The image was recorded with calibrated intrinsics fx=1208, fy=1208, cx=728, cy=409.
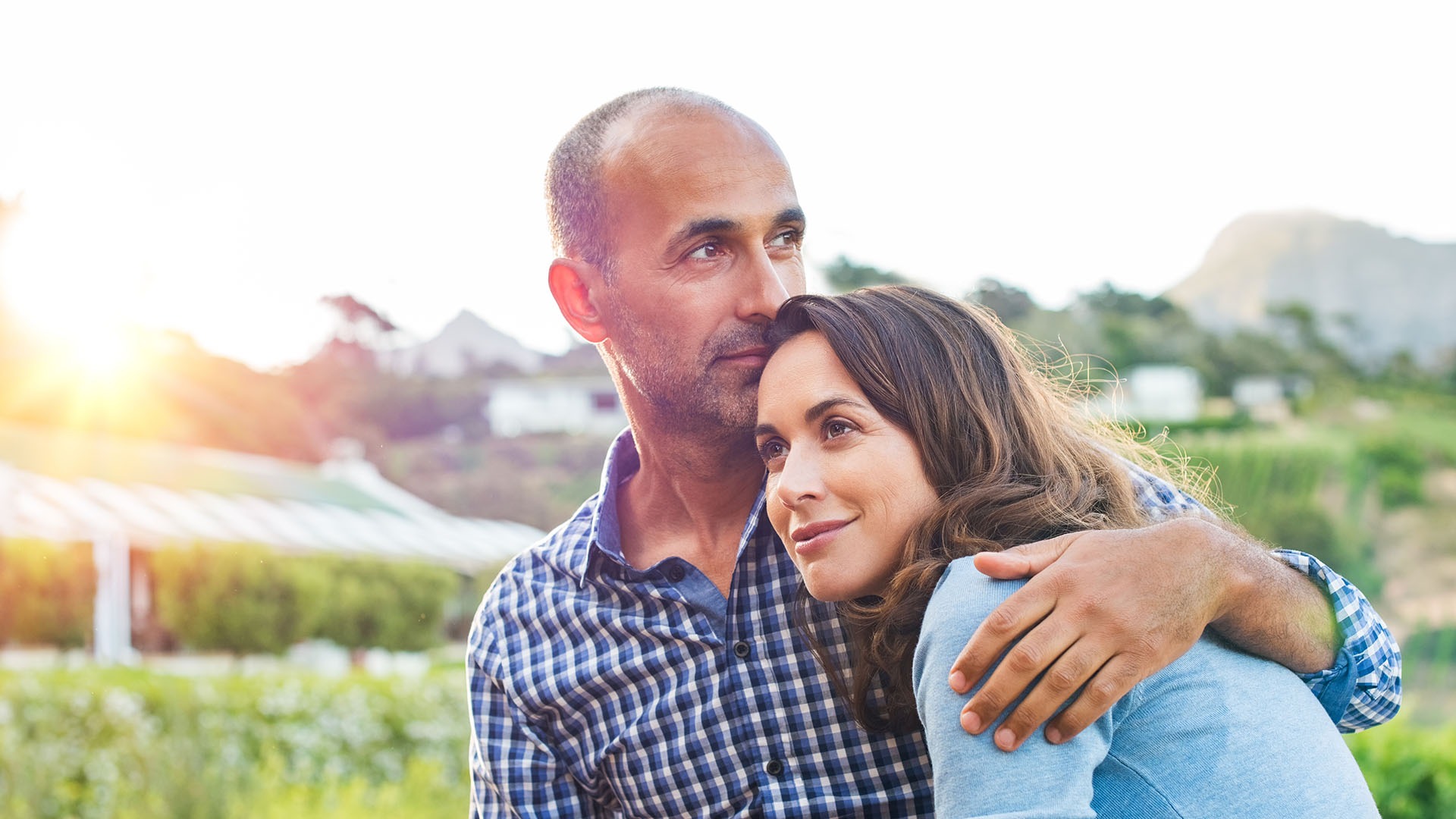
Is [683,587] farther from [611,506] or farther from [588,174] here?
[588,174]

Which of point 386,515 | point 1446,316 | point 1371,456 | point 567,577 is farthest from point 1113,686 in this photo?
point 1446,316

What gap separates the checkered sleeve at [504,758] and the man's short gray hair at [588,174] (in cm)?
74

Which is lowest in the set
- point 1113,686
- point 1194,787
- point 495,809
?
point 495,809

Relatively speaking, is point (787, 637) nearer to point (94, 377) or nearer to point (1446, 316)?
point (94, 377)

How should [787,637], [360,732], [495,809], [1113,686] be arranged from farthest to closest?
[360,732]
[495,809]
[787,637]
[1113,686]

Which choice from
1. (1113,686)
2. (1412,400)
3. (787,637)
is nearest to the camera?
(1113,686)

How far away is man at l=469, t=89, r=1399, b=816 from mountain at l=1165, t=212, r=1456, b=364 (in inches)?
1122

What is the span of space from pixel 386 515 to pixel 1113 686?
22749 millimetres

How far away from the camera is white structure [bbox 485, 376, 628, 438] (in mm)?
23375

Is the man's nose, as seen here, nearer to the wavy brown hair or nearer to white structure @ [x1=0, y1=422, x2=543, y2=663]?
the wavy brown hair

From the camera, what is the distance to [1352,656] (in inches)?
65.1

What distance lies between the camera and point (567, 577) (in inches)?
90.6

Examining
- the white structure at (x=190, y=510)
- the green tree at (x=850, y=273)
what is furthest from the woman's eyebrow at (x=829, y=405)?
the green tree at (x=850, y=273)

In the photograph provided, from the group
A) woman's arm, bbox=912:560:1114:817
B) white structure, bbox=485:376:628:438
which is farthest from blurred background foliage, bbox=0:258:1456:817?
woman's arm, bbox=912:560:1114:817
